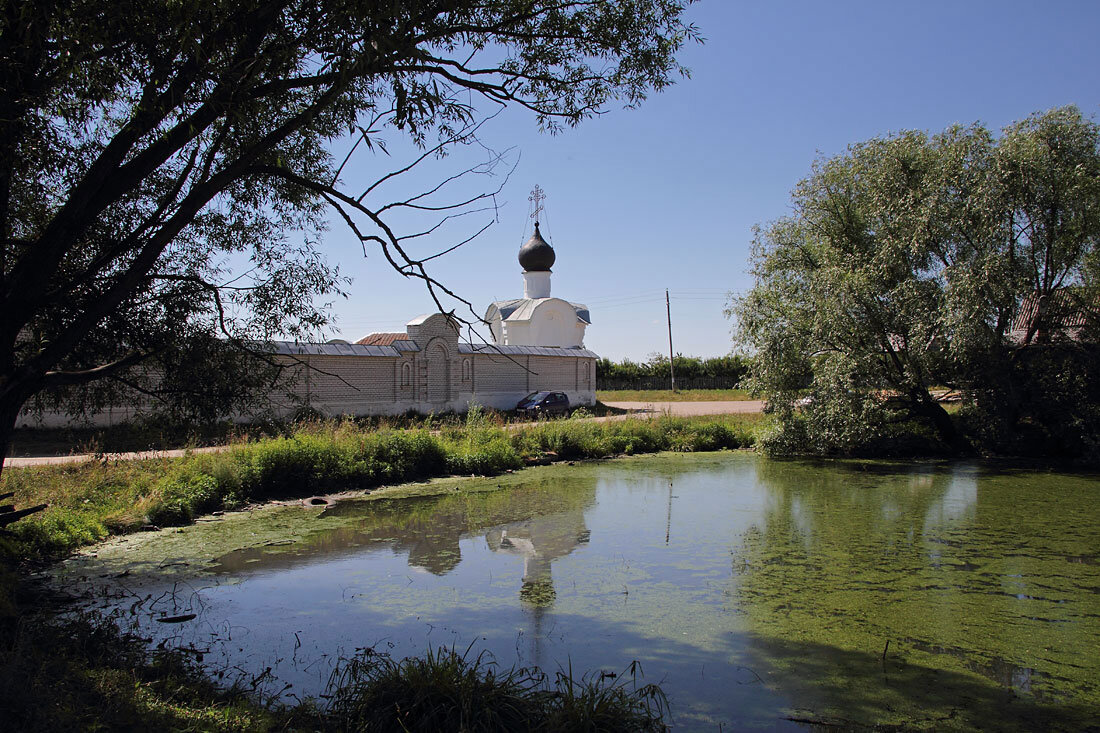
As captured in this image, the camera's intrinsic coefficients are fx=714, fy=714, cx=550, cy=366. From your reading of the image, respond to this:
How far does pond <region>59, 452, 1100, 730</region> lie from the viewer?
4.50 metres

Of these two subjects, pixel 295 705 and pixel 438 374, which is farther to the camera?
pixel 438 374

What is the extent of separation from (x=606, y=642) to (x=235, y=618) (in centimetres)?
295

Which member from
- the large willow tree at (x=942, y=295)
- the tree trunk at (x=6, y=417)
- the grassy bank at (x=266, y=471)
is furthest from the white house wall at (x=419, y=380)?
the tree trunk at (x=6, y=417)

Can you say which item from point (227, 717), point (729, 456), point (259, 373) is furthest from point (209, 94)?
point (729, 456)

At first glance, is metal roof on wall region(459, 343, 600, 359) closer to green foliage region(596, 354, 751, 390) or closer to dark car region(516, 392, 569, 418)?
dark car region(516, 392, 569, 418)

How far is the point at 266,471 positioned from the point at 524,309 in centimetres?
2408

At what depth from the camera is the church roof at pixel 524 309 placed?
111 feet

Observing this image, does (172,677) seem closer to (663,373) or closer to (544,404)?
(544,404)

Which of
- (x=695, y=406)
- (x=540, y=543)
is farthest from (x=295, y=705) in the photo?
(x=695, y=406)

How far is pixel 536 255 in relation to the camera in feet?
117

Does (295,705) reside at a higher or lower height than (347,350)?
lower

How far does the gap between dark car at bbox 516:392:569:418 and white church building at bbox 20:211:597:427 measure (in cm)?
83

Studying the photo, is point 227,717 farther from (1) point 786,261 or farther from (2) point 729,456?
(1) point 786,261

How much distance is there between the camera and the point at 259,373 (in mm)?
6316
